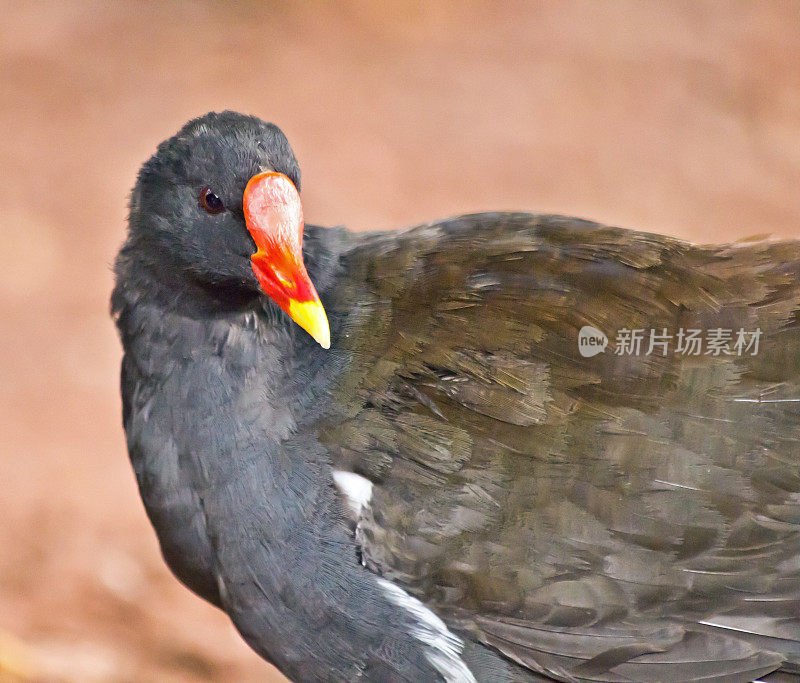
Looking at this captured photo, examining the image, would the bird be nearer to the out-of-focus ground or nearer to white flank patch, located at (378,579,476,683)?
white flank patch, located at (378,579,476,683)

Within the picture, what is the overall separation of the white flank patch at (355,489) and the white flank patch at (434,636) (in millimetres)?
147

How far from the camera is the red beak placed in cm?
162

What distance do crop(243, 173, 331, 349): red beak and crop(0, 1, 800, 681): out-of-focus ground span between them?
1.70m

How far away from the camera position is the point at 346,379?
1.78m

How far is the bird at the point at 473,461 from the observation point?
1688 millimetres

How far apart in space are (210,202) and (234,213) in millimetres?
53

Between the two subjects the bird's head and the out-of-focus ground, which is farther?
the out-of-focus ground

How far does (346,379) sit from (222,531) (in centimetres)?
38

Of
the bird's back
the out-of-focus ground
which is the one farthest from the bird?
the out-of-focus ground

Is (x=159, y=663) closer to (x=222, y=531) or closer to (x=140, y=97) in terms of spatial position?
(x=222, y=531)

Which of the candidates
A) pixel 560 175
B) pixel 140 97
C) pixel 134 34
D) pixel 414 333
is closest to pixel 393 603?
pixel 414 333

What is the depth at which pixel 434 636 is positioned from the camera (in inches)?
66.7

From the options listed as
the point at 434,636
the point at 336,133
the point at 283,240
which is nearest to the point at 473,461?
the point at 434,636

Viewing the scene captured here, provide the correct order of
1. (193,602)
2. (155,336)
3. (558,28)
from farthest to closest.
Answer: (558,28) < (193,602) < (155,336)
